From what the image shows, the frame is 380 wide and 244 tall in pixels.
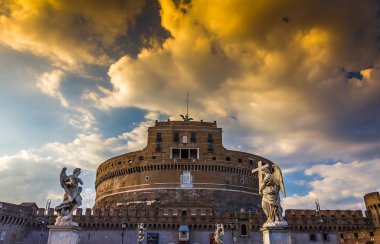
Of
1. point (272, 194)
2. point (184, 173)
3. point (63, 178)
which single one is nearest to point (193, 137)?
point (184, 173)

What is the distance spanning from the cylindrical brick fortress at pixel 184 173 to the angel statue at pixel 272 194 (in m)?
46.0

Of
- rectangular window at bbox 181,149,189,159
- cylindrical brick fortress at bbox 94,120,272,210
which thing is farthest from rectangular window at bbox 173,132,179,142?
rectangular window at bbox 181,149,189,159

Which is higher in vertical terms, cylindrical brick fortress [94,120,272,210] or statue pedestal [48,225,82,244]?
cylindrical brick fortress [94,120,272,210]

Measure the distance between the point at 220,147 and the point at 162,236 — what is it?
70.0ft

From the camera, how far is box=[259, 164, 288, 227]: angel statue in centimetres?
1149

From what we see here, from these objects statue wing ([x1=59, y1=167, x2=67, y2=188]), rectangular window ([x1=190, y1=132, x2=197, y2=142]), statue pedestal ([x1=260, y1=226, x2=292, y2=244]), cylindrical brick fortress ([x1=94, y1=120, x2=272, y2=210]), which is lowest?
statue pedestal ([x1=260, y1=226, x2=292, y2=244])

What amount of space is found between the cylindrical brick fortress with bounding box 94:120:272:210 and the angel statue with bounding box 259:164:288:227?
46.0 m

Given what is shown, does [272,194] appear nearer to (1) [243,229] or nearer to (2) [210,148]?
(1) [243,229]

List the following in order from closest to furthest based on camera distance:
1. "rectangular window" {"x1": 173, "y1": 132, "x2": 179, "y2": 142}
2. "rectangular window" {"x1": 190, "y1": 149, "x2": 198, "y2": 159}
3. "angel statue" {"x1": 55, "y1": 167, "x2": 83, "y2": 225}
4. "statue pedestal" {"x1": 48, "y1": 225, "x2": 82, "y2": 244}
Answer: "statue pedestal" {"x1": 48, "y1": 225, "x2": 82, "y2": 244}, "angel statue" {"x1": 55, "y1": 167, "x2": 83, "y2": 225}, "rectangular window" {"x1": 190, "y1": 149, "x2": 198, "y2": 159}, "rectangular window" {"x1": 173, "y1": 132, "x2": 179, "y2": 142}

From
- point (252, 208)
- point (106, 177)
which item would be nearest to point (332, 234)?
point (252, 208)

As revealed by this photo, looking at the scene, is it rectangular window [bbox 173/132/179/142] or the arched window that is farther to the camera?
rectangular window [bbox 173/132/179/142]

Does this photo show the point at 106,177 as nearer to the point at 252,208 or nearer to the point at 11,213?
the point at 11,213

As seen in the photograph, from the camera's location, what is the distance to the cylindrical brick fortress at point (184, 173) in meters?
58.4

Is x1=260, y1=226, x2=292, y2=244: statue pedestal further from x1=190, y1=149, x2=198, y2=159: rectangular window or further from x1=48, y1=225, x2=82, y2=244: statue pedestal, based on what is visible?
x1=190, y1=149, x2=198, y2=159: rectangular window
